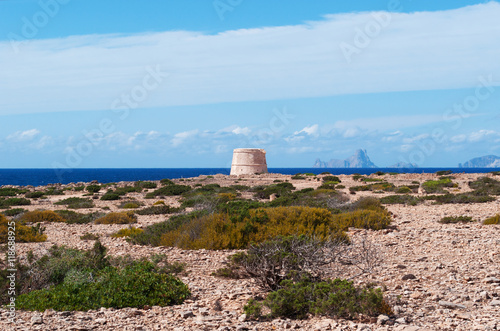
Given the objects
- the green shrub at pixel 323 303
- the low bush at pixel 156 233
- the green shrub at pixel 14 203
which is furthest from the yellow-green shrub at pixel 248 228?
the green shrub at pixel 14 203

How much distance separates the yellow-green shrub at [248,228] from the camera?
956 cm

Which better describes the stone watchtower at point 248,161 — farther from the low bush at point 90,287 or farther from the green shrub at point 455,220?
the low bush at point 90,287

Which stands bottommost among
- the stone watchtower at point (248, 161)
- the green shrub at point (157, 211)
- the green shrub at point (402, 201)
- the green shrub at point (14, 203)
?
the green shrub at point (14, 203)

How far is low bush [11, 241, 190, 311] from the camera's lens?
567cm

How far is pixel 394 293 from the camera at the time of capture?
604cm

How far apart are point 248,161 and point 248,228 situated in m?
37.7

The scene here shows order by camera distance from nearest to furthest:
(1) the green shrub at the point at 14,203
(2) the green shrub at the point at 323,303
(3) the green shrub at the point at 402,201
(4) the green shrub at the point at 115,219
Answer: (2) the green shrub at the point at 323,303
(4) the green shrub at the point at 115,219
(3) the green shrub at the point at 402,201
(1) the green shrub at the point at 14,203

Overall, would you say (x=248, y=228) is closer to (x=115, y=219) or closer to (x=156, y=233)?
(x=156, y=233)

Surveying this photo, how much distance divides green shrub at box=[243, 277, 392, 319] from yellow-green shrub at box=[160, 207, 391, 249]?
141 inches

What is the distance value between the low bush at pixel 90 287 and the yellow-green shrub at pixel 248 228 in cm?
261

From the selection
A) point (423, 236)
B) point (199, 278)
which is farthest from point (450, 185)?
point (199, 278)

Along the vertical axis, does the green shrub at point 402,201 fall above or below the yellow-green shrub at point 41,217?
above

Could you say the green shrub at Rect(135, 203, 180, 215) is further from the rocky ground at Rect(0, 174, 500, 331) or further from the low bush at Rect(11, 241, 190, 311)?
the low bush at Rect(11, 241, 190, 311)

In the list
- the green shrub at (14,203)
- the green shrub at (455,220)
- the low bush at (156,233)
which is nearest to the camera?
the low bush at (156,233)
